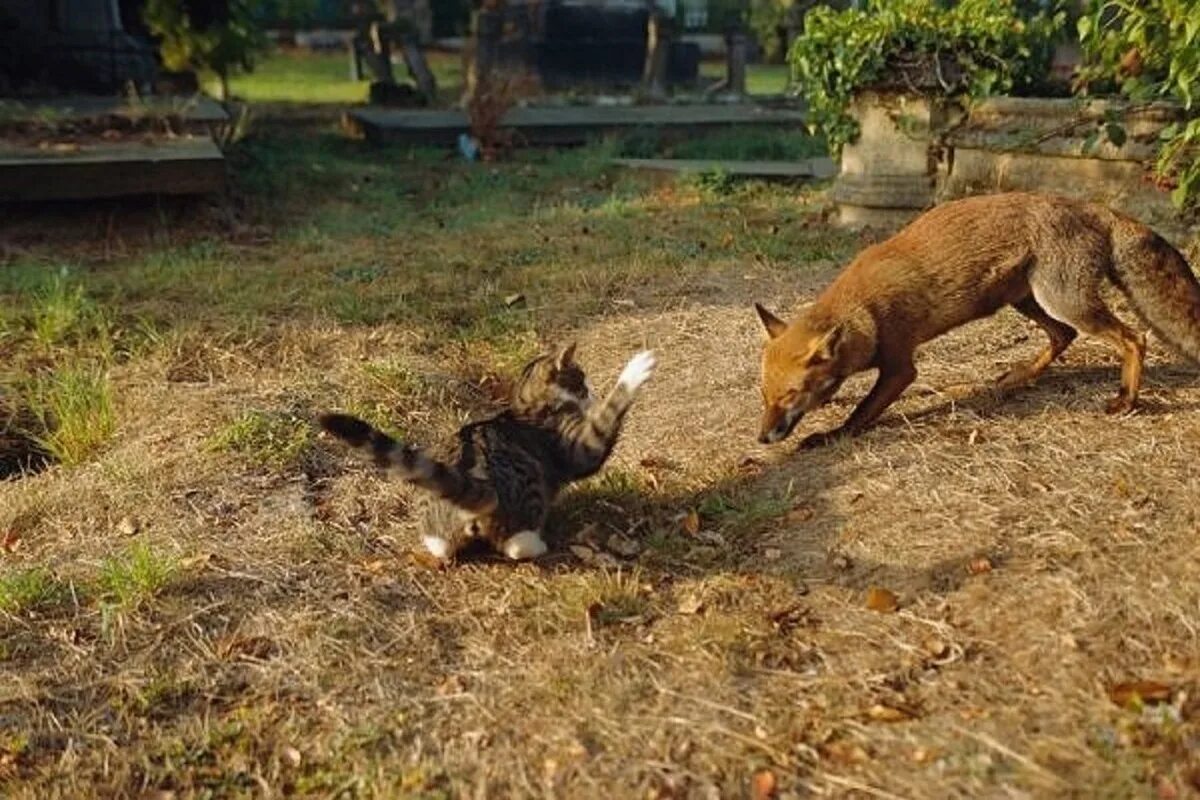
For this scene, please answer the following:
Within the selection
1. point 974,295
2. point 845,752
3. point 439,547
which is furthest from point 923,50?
point 845,752

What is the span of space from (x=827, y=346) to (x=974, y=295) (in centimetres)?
67

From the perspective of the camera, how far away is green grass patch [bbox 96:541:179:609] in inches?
137

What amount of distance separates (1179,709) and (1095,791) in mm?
376

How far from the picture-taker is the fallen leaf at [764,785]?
260cm

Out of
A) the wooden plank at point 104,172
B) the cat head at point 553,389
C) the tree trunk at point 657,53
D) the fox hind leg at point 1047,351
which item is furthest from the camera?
the tree trunk at point 657,53

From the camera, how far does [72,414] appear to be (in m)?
4.93

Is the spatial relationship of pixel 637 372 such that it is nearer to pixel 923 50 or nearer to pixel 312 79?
pixel 923 50

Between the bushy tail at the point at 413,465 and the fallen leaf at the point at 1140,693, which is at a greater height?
the bushy tail at the point at 413,465

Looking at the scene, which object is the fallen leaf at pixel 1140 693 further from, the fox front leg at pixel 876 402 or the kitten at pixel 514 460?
the fox front leg at pixel 876 402

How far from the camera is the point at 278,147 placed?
12875 mm

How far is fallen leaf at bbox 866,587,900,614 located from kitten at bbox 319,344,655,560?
3.22ft

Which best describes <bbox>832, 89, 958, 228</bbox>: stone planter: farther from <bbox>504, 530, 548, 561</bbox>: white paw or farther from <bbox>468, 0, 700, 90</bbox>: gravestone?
<bbox>468, 0, 700, 90</bbox>: gravestone

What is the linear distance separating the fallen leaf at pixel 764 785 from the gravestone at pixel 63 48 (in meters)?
12.0

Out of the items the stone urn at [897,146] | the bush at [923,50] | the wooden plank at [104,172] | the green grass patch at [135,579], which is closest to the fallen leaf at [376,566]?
the green grass patch at [135,579]
